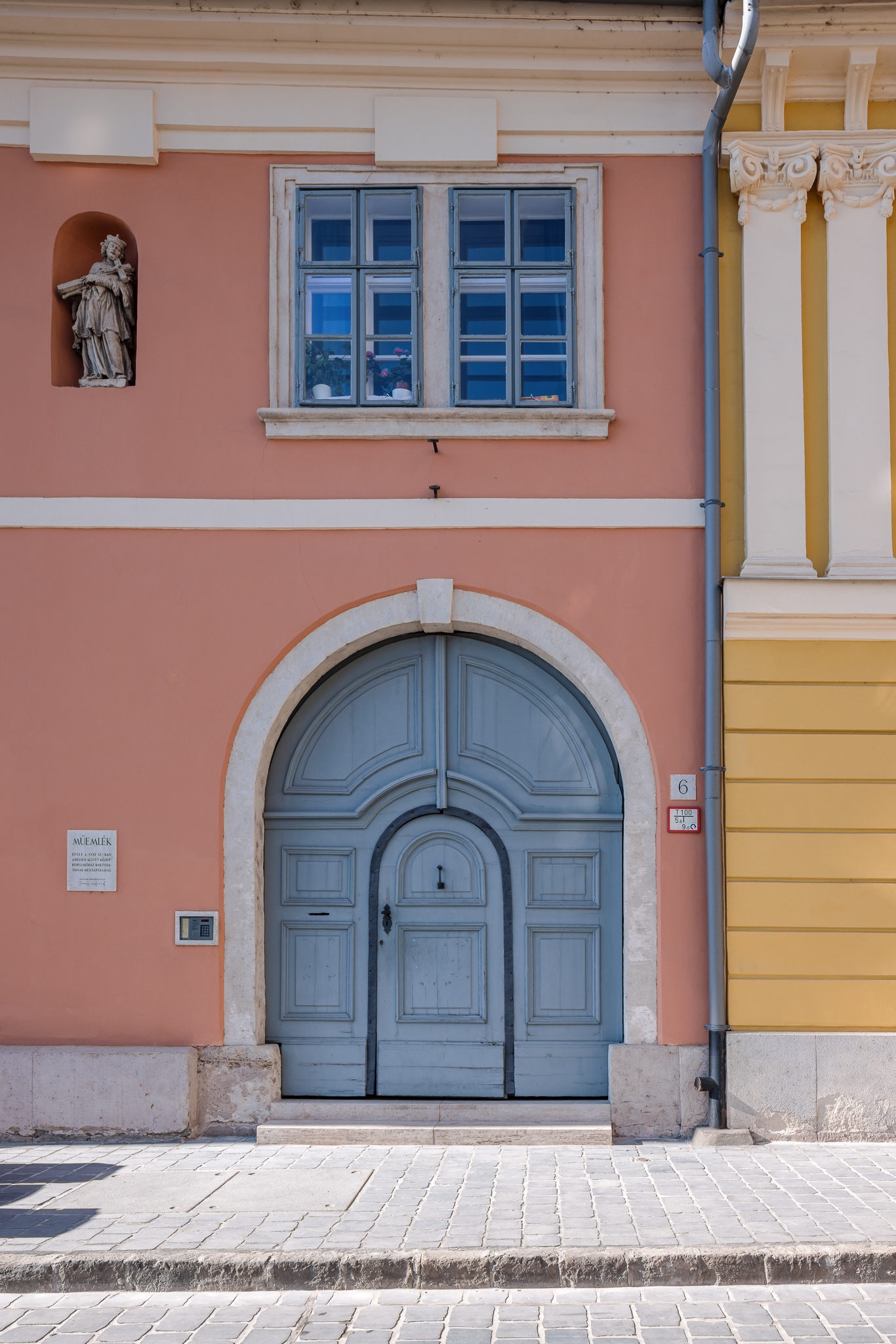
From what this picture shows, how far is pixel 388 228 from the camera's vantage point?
7586 millimetres

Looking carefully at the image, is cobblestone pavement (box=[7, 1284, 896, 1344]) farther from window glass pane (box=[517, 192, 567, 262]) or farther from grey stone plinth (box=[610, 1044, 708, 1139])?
window glass pane (box=[517, 192, 567, 262])

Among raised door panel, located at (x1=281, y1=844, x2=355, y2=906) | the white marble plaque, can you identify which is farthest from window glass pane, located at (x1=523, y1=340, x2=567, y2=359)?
the white marble plaque

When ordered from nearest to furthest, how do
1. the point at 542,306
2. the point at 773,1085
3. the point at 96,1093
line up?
the point at 773,1085
the point at 96,1093
the point at 542,306

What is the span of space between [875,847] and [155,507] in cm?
484

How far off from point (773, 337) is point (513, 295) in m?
1.65

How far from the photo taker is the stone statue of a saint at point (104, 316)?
293 inches

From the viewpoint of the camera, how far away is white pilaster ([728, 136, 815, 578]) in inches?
284

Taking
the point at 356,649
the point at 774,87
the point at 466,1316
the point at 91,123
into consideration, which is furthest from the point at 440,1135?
the point at 774,87

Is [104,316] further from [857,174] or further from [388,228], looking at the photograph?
[857,174]

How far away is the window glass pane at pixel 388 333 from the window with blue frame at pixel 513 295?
0.31 metres

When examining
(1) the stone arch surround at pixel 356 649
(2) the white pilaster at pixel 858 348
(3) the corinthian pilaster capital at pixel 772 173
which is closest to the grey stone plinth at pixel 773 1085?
(1) the stone arch surround at pixel 356 649

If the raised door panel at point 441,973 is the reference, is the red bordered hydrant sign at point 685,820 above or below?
above

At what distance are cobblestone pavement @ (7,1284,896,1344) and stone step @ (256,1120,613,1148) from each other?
195 cm

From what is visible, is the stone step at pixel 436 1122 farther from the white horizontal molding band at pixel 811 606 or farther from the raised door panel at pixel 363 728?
the white horizontal molding band at pixel 811 606
